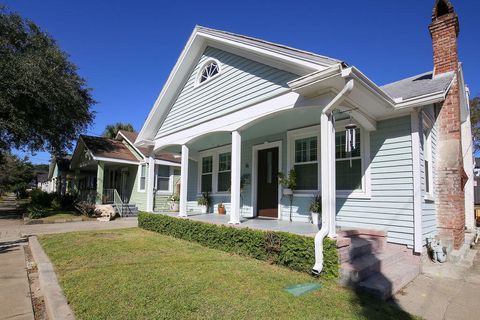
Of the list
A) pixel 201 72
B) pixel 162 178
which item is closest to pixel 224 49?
pixel 201 72

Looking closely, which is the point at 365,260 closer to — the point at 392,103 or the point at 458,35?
the point at 392,103

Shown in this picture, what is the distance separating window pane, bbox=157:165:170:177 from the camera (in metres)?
18.1

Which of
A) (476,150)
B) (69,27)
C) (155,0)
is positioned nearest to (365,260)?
(155,0)

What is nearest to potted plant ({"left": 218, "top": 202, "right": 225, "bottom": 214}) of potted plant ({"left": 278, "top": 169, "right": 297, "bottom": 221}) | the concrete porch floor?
the concrete porch floor

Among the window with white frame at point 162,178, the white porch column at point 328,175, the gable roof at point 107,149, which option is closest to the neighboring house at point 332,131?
the white porch column at point 328,175

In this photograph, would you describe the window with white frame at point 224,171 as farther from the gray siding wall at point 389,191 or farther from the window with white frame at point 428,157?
the window with white frame at point 428,157

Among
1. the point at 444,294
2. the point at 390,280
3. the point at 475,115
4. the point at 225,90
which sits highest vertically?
the point at 475,115

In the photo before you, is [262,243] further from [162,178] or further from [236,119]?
[162,178]

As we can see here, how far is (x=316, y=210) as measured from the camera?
24.1 feet

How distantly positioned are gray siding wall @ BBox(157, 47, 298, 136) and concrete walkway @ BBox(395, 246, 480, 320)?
4.47 meters

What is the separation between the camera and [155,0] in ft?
34.6

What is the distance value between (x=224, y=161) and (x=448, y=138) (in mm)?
7116

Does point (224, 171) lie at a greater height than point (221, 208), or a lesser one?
greater

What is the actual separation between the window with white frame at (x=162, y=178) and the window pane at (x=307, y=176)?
12.0 m
